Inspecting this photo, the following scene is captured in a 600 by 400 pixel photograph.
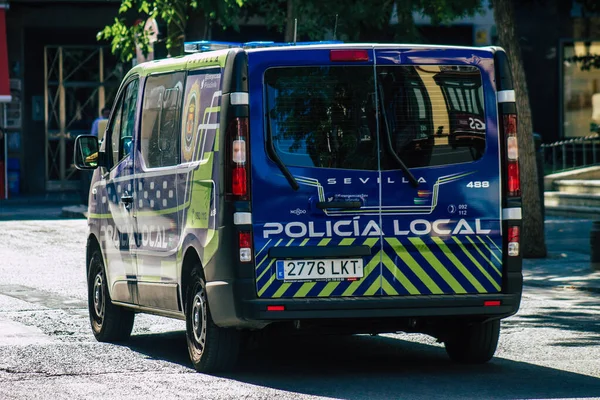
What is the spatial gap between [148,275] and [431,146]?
2305 millimetres

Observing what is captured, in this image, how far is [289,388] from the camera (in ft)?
26.3

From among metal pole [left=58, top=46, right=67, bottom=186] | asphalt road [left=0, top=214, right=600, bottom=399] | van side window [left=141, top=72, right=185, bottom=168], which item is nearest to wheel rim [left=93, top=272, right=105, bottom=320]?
asphalt road [left=0, top=214, right=600, bottom=399]

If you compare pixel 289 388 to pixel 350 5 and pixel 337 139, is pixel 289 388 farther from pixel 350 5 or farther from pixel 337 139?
pixel 350 5

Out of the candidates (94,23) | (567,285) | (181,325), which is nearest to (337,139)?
(181,325)

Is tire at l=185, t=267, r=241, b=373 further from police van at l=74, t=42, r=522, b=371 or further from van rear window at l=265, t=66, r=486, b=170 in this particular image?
van rear window at l=265, t=66, r=486, b=170

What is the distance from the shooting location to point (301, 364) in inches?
359

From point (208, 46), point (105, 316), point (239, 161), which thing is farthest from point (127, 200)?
point (239, 161)

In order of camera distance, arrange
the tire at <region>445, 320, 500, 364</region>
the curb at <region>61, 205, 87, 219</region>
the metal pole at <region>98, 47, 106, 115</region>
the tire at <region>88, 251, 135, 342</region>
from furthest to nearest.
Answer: the metal pole at <region>98, 47, 106, 115</region> < the curb at <region>61, 205, 87, 219</region> < the tire at <region>88, 251, 135, 342</region> < the tire at <region>445, 320, 500, 364</region>

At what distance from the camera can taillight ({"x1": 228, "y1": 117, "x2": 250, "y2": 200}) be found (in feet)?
26.6

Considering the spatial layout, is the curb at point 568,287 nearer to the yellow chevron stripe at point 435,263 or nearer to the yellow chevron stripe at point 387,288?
the yellow chevron stripe at point 435,263

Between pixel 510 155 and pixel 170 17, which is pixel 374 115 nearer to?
pixel 510 155

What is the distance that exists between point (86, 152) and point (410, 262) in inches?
124

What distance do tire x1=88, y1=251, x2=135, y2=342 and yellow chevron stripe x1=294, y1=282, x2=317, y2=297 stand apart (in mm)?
2557

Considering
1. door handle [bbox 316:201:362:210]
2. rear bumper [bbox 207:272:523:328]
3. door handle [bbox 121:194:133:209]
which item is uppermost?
door handle [bbox 121:194:133:209]
